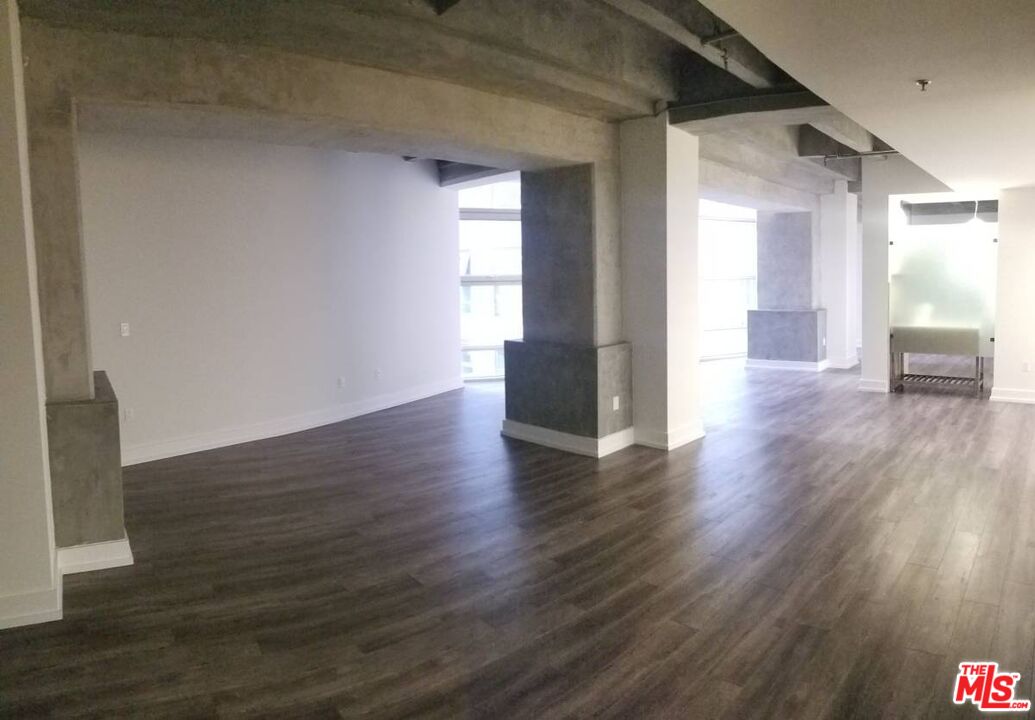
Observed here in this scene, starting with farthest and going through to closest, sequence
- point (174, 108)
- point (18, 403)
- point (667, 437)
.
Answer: point (667, 437) → point (174, 108) → point (18, 403)

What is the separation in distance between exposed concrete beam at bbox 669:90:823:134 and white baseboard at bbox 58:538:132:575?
203 inches

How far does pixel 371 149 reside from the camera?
529 centimetres

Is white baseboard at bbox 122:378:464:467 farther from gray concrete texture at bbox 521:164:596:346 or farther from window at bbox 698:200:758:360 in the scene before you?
window at bbox 698:200:758:360

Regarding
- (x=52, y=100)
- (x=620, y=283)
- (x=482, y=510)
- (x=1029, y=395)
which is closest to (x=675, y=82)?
(x=620, y=283)

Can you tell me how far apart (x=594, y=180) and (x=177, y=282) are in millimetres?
3721

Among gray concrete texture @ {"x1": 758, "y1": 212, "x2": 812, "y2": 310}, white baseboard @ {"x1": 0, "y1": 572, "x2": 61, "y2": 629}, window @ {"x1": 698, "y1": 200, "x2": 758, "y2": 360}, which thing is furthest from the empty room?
window @ {"x1": 698, "y1": 200, "x2": 758, "y2": 360}

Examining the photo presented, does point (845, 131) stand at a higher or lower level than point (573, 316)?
higher

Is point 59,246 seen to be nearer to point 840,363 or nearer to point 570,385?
point 570,385

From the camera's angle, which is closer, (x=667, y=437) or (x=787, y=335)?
(x=667, y=437)

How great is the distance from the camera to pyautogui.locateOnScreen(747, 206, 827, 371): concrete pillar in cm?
1152

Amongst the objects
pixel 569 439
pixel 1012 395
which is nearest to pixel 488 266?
pixel 569 439

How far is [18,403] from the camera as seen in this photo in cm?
318

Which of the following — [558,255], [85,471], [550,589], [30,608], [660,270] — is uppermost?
[558,255]

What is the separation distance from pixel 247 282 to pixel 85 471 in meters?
3.20
